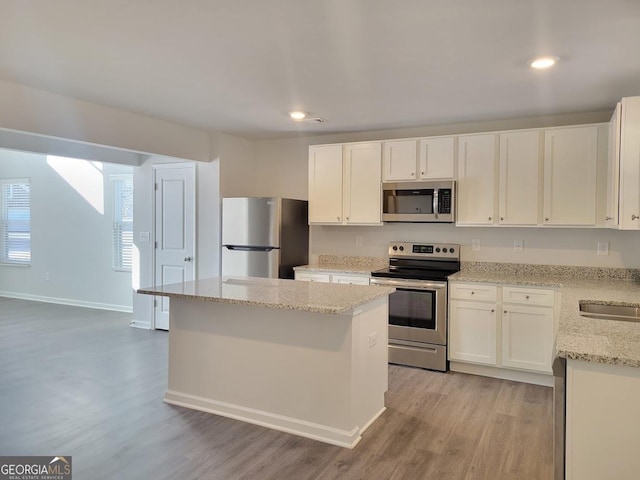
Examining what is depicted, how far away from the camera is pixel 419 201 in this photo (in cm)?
459

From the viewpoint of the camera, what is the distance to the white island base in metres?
2.90

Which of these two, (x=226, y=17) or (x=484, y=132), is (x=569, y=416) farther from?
(x=484, y=132)

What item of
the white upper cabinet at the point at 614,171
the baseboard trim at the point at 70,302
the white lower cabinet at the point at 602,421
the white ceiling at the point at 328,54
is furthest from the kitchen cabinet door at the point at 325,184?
the baseboard trim at the point at 70,302

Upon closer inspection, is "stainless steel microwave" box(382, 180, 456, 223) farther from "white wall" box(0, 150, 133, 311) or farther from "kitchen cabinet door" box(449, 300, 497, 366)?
"white wall" box(0, 150, 133, 311)

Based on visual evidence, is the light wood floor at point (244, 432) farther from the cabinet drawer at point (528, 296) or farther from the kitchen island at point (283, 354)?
the cabinet drawer at point (528, 296)

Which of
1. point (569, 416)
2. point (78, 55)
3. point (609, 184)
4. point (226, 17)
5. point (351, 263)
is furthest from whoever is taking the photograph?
point (351, 263)

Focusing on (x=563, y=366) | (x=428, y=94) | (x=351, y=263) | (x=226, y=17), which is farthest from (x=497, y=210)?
(x=226, y=17)

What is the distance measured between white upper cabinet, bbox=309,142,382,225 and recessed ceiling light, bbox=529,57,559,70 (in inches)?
77.9

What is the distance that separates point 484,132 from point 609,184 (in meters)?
1.17

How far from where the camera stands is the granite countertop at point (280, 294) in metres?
2.71

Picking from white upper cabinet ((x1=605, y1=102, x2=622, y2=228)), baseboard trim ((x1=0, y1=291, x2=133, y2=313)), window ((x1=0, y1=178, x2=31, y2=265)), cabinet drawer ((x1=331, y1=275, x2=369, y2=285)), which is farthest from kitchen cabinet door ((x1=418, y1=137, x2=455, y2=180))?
window ((x1=0, y1=178, x2=31, y2=265))

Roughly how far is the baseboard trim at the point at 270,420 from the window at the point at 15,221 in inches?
244

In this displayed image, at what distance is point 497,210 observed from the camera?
168 inches

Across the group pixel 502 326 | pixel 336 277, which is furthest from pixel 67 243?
pixel 502 326
